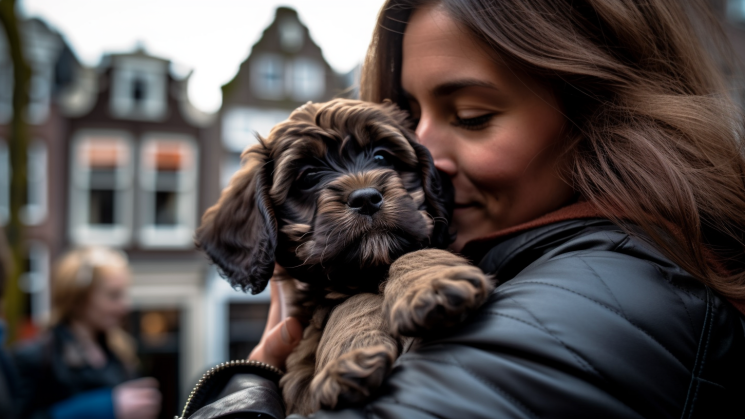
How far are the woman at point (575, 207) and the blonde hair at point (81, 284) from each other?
3.68 meters

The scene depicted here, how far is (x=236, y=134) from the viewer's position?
19453 millimetres

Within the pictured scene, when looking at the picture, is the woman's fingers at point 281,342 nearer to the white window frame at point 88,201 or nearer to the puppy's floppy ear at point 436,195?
the puppy's floppy ear at point 436,195

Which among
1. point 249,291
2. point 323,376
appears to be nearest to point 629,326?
point 323,376

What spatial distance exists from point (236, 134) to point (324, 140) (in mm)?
17855

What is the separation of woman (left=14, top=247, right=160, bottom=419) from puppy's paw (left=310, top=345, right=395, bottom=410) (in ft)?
12.4

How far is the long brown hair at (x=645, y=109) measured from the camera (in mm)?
1693

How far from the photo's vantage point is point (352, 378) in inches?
53.9

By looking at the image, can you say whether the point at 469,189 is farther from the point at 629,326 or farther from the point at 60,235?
the point at 60,235

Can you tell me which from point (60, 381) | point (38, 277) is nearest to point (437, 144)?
point (60, 381)

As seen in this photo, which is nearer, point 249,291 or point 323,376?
point 323,376

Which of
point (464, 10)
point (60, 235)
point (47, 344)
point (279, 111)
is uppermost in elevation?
point (464, 10)

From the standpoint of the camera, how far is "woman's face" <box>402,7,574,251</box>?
7.01ft

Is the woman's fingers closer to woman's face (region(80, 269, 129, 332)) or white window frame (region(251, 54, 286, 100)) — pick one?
woman's face (region(80, 269, 129, 332))

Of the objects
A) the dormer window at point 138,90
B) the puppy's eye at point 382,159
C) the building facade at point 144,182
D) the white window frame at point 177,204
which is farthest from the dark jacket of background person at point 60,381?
the dormer window at point 138,90
